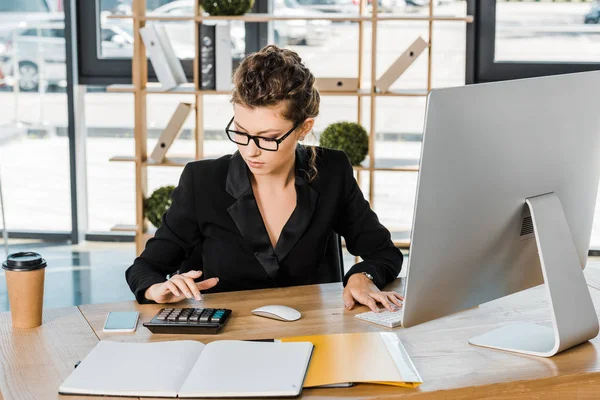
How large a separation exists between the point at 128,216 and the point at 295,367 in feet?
12.8

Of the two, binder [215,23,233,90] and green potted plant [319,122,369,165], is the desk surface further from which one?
binder [215,23,233,90]

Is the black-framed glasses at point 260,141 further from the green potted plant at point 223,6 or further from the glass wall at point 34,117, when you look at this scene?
the glass wall at point 34,117

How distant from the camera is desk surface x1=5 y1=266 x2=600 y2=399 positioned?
1.42 m

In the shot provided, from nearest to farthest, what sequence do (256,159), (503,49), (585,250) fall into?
(585,250) < (256,159) < (503,49)

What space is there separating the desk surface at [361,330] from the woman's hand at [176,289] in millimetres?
29

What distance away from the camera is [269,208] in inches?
82.7

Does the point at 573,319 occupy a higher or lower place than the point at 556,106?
lower

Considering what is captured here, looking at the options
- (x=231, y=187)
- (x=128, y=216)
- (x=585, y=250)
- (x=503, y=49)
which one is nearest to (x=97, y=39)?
(x=128, y=216)

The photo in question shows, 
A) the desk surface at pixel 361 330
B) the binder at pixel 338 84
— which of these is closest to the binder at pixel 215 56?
the binder at pixel 338 84

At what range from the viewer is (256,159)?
1923 mm

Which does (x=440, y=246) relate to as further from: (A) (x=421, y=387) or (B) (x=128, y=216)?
(B) (x=128, y=216)

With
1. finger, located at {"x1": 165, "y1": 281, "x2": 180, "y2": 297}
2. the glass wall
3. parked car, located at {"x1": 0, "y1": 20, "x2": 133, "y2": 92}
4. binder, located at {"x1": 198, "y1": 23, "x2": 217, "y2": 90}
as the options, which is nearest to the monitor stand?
finger, located at {"x1": 165, "y1": 281, "x2": 180, "y2": 297}

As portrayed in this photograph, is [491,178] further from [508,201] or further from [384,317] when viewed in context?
[384,317]

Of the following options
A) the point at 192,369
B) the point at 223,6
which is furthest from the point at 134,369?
the point at 223,6
